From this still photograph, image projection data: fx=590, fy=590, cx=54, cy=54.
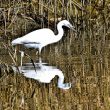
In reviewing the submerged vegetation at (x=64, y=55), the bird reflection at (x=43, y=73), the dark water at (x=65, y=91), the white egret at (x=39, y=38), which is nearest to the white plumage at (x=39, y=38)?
the white egret at (x=39, y=38)

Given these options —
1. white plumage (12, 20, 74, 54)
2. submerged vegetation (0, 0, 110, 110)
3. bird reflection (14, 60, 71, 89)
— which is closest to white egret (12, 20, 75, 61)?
white plumage (12, 20, 74, 54)

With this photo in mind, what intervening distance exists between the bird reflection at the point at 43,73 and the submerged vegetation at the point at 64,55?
103mm

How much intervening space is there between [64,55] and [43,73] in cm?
142

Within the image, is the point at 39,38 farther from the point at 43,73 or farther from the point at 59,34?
the point at 43,73

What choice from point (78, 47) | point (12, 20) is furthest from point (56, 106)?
point (12, 20)

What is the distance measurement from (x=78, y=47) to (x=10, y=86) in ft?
10.6

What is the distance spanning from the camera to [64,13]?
38.3ft

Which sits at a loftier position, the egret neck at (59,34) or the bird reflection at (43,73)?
the egret neck at (59,34)

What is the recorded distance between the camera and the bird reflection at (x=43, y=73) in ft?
25.7

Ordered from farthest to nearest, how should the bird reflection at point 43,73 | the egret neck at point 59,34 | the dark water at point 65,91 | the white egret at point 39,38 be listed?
the egret neck at point 59,34 < the white egret at point 39,38 < the bird reflection at point 43,73 < the dark water at point 65,91

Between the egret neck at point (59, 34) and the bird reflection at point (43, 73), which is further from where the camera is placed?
the egret neck at point (59, 34)

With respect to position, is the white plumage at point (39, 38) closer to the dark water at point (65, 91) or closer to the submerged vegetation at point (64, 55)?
the submerged vegetation at point (64, 55)

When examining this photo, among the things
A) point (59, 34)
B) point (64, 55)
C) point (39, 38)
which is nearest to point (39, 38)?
point (39, 38)

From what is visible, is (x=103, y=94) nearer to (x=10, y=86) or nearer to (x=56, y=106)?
→ (x=56, y=106)
